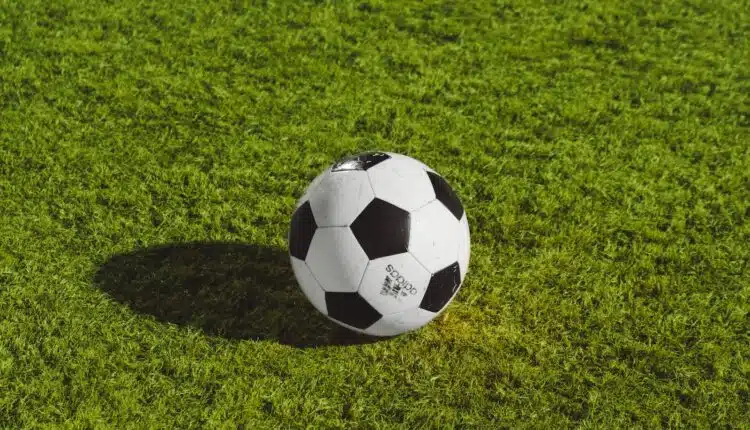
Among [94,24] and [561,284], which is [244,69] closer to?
[94,24]

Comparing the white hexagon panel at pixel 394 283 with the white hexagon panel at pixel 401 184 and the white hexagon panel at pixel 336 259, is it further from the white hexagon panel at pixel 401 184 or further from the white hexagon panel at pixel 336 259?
the white hexagon panel at pixel 401 184

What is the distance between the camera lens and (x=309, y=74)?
5.68 m

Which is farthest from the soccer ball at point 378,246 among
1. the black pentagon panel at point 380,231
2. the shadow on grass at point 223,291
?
the shadow on grass at point 223,291

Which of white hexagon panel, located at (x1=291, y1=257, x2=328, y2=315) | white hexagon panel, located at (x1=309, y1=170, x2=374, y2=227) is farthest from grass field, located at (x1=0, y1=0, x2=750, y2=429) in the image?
white hexagon panel, located at (x1=309, y1=170, x2=374, y2=227)

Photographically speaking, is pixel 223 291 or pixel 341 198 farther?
pixel 223 291

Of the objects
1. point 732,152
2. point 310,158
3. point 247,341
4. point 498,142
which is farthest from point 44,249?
point 732,152

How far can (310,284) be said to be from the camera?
3.30 metres

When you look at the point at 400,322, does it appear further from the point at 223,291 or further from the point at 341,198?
the point at 223,291

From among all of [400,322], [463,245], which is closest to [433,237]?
[463,245]

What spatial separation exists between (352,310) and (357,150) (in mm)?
1931

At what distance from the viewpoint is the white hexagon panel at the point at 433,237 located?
3.16m

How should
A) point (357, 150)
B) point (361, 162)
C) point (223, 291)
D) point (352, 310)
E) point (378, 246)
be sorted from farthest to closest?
point (357, 150) < point (223, 291) < point (361, 162) < point (352, 310) < point (378, 246)

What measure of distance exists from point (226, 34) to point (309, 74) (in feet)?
3.44

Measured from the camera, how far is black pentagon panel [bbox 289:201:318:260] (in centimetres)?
325
